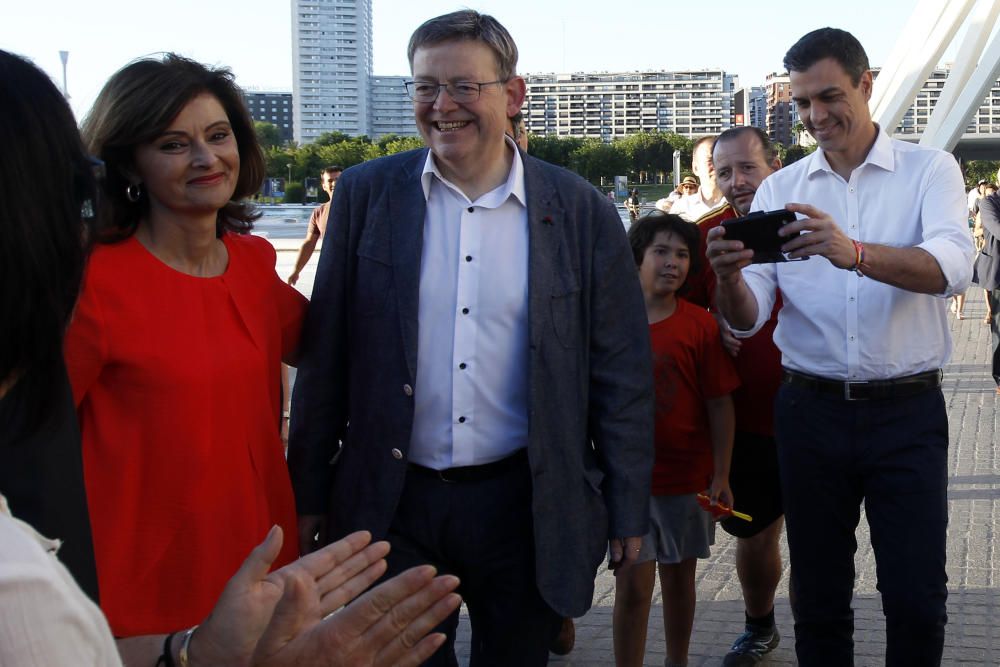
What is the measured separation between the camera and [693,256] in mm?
4230

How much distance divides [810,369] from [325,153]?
90.0 metres

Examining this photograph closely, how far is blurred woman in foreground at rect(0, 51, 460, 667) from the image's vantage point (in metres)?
1.08

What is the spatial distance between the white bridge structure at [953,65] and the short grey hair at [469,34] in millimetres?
25098

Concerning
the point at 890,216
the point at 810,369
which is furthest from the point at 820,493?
the point at 890,216

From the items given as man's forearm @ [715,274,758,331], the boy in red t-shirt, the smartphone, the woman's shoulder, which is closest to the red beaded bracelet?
the smartphone

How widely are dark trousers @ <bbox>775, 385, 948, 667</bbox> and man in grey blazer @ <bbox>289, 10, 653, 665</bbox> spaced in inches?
29.4

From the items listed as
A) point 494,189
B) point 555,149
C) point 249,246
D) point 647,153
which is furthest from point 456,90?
point 647,153

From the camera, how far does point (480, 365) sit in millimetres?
2900

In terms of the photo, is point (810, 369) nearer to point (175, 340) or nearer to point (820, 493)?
point (820, 493)

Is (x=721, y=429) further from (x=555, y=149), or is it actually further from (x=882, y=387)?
(x=555, y=149)

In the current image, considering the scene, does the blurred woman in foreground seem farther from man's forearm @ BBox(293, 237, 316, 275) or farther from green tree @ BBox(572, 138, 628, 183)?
green tree @ BBox(572, 138, 628, 183)

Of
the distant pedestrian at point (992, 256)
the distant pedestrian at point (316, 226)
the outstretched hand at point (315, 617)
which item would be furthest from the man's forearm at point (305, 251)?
the outstretched hand at point (315, 617)

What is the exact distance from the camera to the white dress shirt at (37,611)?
41.1 inches

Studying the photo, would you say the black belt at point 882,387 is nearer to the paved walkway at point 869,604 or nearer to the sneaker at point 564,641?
the paved walkway at point 869,604
